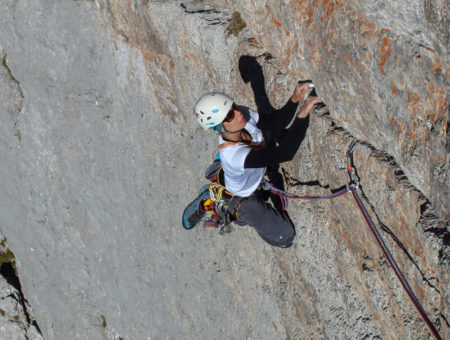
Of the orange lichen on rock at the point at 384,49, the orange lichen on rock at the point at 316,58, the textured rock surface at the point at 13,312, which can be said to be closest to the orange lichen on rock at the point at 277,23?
the orange lichen on rock at the point at 316,58

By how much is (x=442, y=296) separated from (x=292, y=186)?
8.27 ft

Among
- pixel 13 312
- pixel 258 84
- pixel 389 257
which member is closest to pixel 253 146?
pixel 258 84

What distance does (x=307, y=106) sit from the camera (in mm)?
5359

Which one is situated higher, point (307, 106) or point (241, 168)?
point (307, 106)

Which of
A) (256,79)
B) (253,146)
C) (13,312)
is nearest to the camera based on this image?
(253,146)

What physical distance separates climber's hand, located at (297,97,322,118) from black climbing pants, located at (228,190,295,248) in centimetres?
135

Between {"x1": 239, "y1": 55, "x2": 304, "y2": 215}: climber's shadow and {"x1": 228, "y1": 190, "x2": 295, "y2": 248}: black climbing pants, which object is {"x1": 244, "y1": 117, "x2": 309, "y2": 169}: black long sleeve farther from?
{"x1": 228, "y1": 190, "x2": 295, "y2": 248}: black climbing pants

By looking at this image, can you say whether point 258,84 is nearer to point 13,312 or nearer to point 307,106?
point 307,106

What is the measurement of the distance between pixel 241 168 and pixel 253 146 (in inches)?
10.8

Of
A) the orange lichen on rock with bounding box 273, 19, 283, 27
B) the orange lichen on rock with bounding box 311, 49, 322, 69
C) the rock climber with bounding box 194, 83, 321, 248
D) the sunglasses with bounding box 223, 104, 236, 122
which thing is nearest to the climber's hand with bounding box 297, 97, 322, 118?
the rock climber with bounding box 194, 83, 321, 248

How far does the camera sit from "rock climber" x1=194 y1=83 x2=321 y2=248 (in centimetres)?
518

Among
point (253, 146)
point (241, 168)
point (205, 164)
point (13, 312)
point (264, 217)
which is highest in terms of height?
point (253, 146)

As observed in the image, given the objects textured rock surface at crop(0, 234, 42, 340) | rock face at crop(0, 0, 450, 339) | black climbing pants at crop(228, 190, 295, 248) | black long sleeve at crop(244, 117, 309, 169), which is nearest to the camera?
rock face at crop(0, 0, 450, 339)

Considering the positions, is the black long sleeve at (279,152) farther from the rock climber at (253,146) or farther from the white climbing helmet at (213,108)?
the white climbing helmet at (213,108)
